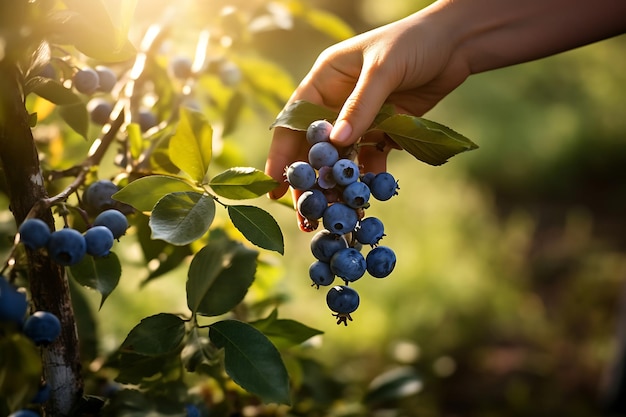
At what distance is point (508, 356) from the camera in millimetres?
2332

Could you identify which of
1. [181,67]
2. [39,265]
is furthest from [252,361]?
[181,67]

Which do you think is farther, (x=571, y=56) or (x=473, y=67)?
(x=571, y=56)

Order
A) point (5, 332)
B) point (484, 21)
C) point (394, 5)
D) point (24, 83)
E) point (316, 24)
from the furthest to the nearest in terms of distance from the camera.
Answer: point (394, 5) < point (316, 24) < point (484, 21) < point (24, 83) < point (5, 332)

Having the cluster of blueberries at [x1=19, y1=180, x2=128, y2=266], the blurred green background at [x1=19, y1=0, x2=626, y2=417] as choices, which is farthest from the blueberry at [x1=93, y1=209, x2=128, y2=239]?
the blurred green background at [x1=19, y1=0, x2=626, y2=417]

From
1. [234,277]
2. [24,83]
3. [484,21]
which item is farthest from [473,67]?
[24,83]

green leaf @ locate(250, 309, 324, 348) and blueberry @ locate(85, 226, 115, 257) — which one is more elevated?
blueberry @ locate(85, 226, 115, 257)

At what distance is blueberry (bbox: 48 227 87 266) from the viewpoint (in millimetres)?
486

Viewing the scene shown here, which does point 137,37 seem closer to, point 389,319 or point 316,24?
point 316,24

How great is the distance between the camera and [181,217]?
53cm

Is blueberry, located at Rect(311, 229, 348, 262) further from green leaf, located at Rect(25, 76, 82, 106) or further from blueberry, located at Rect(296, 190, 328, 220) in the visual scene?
green leaf, located at Rect(25, 76, 82, 106)

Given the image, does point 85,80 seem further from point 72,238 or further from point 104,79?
point 72,238

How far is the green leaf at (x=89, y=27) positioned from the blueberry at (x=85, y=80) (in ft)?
0.56

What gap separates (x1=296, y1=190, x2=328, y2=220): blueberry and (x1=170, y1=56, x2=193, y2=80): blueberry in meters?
0.48

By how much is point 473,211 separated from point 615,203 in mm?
961
